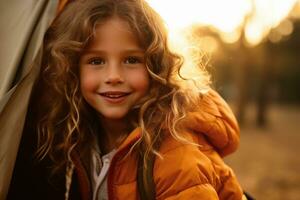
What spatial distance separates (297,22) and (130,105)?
2664 centimetres

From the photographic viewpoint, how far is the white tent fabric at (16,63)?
189cm

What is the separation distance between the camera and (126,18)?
214cm

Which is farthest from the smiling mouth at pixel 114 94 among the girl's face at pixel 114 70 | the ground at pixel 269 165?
the ground at pixel 269 165

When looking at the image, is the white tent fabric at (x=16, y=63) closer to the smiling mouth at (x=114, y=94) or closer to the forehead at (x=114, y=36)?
the forehead at (x=114, y=36)

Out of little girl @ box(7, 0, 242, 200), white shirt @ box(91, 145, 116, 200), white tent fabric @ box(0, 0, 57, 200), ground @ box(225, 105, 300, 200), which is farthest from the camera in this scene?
ground @ box(225, 105, 300, 200)

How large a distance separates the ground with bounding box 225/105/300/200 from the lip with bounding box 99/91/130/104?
4.47m

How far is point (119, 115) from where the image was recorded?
85.6 inches

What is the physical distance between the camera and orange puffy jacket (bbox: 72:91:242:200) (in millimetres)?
1964

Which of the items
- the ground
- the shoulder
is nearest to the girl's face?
the shoulder

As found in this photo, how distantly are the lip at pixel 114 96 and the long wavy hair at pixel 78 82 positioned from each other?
0.09 meters

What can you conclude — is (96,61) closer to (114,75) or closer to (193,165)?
(114,75)

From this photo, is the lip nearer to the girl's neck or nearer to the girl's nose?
the girl's nose

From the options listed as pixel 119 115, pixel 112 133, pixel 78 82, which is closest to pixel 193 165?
pixel 119 115

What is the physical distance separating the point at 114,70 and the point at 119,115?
0.22m
